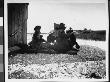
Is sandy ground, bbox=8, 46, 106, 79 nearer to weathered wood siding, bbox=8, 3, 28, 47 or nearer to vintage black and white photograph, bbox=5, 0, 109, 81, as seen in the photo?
vintage black and white photograph, bbox=5, 0, 109, 81

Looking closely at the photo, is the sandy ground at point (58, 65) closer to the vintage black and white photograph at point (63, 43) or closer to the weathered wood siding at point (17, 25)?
the vintage black and white photograph at point (63, 43)

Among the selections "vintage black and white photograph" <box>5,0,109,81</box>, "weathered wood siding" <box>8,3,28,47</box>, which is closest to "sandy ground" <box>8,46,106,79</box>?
"vintage black and white photograph" <box>5,0,109,81</box>

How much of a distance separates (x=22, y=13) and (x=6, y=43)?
11.5 inches

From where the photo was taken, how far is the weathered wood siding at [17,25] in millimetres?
1363

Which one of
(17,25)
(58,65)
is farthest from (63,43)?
(17,25)

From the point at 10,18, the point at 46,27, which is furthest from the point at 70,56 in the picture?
the point at 10,18

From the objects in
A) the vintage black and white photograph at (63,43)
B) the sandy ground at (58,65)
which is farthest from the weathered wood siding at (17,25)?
the sandy ground at (58,65)

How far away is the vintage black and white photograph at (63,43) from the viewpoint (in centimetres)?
136

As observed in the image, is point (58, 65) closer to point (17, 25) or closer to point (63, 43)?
point (63, 43)

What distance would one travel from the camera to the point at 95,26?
1.36m

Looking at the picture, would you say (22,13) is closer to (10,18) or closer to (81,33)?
(10,18)

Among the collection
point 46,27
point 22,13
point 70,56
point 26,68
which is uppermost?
point 22,13

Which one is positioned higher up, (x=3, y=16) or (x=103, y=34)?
(x=3, y=16)

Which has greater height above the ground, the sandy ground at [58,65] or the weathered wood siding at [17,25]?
the weathered wood siding at [17,25]
